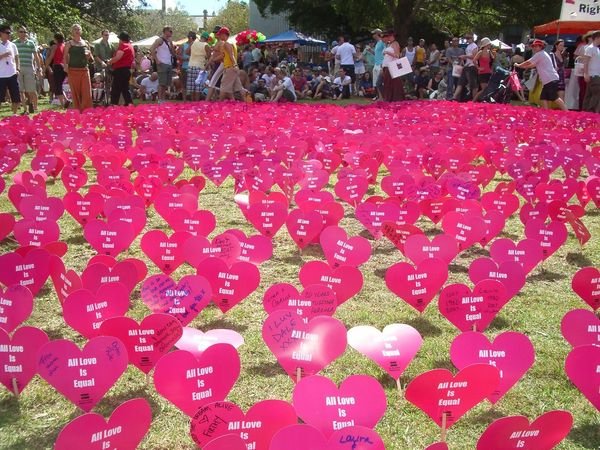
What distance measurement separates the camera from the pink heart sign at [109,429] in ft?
4.87

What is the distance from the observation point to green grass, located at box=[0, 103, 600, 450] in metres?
2.10

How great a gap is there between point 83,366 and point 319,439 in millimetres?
812

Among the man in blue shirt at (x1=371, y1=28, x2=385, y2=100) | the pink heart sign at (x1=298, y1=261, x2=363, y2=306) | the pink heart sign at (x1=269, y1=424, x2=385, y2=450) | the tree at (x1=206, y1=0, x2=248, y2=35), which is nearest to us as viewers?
the pink heart sign at (x1=269, y1=424, x2=385, y2=450)

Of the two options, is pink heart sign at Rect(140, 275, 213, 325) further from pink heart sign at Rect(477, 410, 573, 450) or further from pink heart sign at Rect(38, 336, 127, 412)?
pink heart sign at Rect(477, 410, 573, 450)

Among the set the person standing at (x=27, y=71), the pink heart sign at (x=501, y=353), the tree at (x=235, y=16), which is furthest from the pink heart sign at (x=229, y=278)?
the tree at (x=235, y=16)

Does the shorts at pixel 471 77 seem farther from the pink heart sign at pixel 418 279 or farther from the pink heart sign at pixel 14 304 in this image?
the pink heart sign at pixel 14 304

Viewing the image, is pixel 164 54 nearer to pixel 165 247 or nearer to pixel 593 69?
pixel 593 69

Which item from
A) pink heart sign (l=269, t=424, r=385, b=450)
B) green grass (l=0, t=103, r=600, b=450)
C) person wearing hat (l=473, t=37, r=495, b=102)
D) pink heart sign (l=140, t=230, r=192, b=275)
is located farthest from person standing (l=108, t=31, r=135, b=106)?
pink heart sign (l=269, t=424, r=385, b=450)

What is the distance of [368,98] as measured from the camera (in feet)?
57.2

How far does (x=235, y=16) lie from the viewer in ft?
218

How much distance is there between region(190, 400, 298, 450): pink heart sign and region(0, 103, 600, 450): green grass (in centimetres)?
46

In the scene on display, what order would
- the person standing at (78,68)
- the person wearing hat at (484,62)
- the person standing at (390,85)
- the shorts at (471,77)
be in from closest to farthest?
the person standing at (78,68) < the person standing at (390,85) < the person wearing hat at (484,62) < the shorts at (471,77)

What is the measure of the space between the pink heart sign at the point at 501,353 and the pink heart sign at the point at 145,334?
0.92 meters

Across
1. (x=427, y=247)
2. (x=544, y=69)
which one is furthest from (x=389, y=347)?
(x=544, y=69)
